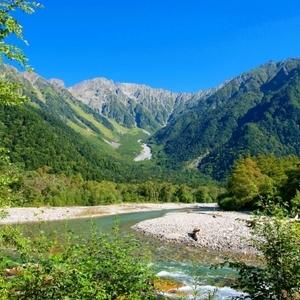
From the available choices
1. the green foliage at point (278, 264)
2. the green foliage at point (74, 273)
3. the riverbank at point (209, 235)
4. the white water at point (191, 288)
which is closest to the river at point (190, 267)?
the white water at point (191, 288)

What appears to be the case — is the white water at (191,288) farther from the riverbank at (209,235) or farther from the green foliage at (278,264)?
the green foliage at (278,264)

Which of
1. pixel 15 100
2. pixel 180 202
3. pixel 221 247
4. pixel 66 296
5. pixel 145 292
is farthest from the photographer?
pixel 180 202

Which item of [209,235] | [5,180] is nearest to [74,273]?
[5,180]

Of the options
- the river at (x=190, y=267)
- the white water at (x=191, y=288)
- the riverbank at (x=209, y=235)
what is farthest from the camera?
the riverbank at (x=209, y=235)

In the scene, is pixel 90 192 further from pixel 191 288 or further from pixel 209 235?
pixel 191 288

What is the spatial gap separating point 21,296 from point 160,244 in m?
27.6

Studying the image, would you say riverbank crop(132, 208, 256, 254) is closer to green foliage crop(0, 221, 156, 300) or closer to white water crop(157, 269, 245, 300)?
white water crop(157, 269, 245, 300)

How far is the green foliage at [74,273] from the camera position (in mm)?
6199

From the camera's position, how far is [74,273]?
6.31m

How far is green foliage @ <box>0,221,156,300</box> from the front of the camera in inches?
244

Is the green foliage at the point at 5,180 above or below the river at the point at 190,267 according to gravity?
above

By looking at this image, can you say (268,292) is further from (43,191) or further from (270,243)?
(43,191)

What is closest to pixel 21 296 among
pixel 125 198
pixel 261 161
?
pixel 261 161

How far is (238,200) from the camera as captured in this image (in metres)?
67.9
